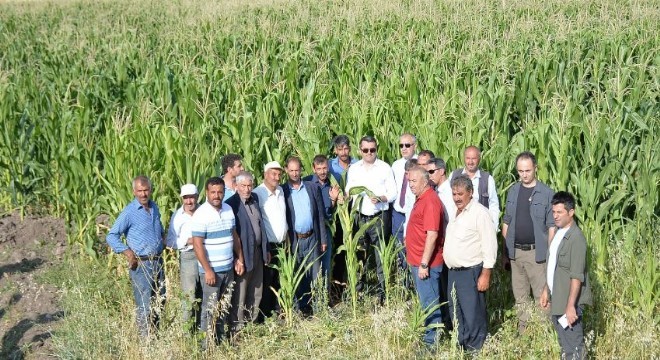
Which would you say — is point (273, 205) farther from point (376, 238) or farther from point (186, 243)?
point (376, 238)

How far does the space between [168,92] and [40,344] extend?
542 centimetres

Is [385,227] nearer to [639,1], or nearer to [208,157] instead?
[208,157]

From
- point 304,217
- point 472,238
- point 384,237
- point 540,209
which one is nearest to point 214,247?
point 304,217

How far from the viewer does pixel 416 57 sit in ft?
49.1

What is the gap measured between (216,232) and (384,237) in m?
2.08

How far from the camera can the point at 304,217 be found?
26.8 ft

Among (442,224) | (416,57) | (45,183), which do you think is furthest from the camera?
(416,57)

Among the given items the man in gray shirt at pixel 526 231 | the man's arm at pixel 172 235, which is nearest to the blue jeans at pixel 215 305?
the man's arm at pixel 172 235

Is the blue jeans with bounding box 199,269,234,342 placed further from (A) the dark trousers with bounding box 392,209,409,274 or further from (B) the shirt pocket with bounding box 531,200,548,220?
(B) the shirt pocket with bounding box 531,200,548,220

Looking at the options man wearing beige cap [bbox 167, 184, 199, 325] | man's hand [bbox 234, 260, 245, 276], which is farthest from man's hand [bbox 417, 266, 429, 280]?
man wearing beige cap [bbox 167, 184, 199, 325]

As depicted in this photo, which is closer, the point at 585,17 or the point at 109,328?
the point at 109,328

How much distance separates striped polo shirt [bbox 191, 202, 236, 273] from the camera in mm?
7277

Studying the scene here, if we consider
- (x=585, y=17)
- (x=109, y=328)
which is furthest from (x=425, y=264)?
(x=585, y=17)

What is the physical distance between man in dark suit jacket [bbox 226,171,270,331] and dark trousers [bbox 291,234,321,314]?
0.41 metres
